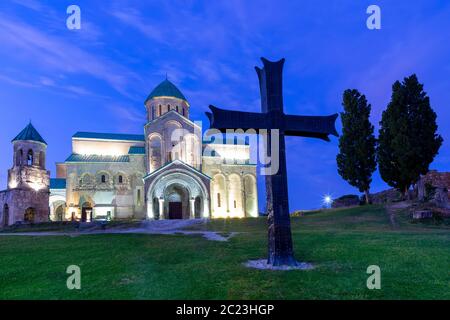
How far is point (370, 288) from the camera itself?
704 centimetres

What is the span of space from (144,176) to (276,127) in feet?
94.5

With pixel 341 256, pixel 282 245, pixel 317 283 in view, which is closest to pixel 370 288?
pixel 317 283

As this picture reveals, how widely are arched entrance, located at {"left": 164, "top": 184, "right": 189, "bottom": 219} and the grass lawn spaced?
2342 cm

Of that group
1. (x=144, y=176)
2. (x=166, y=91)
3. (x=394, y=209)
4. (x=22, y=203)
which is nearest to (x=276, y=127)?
(x=394, y=209)

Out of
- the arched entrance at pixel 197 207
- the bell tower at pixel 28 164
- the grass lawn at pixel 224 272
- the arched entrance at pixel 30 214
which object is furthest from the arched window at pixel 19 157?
the grass lawn at pixel 224 272

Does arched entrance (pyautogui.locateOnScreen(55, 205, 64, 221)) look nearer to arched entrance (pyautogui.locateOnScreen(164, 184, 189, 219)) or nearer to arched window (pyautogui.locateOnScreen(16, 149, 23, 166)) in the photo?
arched window (pyautogui.locateOnScreen(16, 149, 23, 166))

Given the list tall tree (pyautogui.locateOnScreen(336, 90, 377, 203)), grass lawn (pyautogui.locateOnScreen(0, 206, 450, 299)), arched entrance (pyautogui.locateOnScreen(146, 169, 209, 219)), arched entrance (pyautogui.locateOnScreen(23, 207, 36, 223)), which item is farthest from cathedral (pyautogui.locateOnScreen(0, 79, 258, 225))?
grass lawn (pyautogui.locateOnScreen(0, 206, 450, 299))

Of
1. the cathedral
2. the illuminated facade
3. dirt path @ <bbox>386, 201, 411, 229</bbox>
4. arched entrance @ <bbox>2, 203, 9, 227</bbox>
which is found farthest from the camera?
the illuminated facade

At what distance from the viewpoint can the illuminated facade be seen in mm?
36500

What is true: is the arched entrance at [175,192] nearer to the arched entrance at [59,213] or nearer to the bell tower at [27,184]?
the bell tower at [27,184]

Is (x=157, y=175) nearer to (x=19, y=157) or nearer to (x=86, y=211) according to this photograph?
(x=86, y=211)

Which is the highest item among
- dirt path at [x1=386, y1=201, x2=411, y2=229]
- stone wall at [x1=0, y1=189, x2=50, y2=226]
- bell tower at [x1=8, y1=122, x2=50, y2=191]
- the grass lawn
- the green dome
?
the green dome

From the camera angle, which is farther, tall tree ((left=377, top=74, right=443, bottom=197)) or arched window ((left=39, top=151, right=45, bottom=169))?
arched window ((left=39, top=151, right=45, bottom=169))

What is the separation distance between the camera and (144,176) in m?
37.0
